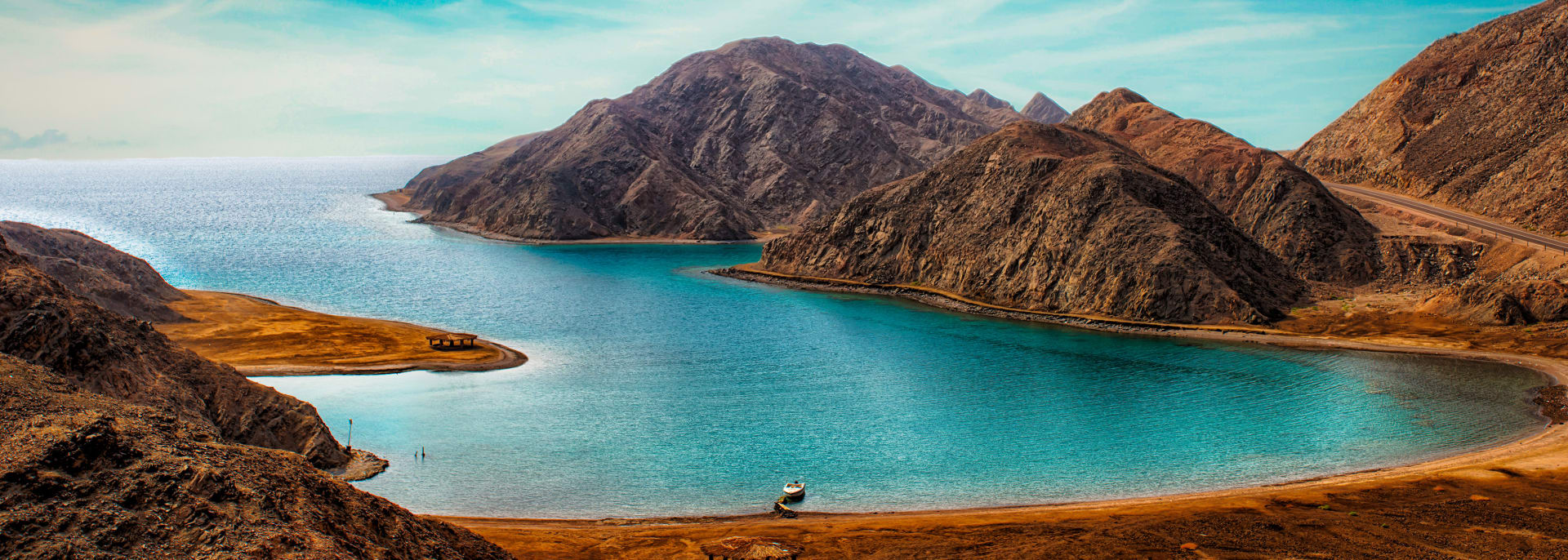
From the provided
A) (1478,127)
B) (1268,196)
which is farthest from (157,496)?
(1478,127)

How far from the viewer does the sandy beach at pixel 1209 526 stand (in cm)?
3681

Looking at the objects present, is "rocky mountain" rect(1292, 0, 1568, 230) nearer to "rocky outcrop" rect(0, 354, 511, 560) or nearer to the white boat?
the white boat

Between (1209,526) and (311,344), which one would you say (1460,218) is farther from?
(311,344)

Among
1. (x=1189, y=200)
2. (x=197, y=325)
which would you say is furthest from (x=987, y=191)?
(x=197, y=325)

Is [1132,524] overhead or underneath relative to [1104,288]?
underneath

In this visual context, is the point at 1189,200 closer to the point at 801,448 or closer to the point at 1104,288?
the point at 1104,288

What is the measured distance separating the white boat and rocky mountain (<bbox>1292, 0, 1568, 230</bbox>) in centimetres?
11821

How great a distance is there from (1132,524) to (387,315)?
93606mm

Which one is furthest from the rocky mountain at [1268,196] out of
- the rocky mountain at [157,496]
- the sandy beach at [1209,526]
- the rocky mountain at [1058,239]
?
the rocky mountain at [157,496]

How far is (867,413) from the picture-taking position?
211 ft

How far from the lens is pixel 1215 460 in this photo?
54219mm

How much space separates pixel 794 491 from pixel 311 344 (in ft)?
192

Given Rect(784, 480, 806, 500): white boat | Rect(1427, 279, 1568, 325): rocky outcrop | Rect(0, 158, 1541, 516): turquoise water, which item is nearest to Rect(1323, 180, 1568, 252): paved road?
Rect(1427, 279, 1568, 325): rocky outcrop

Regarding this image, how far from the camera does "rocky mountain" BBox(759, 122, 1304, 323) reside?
105062mm
